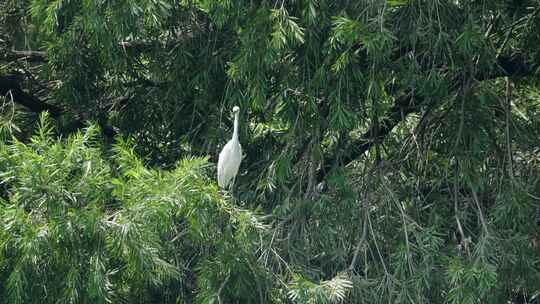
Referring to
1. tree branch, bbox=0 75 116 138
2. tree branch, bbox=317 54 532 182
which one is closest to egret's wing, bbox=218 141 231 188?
tree branch, bbox=317 54 532 182

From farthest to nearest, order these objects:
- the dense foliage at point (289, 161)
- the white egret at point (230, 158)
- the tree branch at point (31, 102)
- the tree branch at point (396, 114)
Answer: the tree branch at point (31, 102) < the tree branch at point (396, 114) < the white egret at point (230, 158) < the dense foliage at point (289, 161)

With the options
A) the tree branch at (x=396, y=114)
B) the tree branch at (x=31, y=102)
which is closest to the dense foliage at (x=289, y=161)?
the tree branch at (x=396, y=114)

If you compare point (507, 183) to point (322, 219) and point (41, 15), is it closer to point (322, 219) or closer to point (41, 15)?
point (322, 219)

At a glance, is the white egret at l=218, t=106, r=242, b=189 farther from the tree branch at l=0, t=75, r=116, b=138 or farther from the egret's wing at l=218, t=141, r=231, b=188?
the tree branch at l=0, t=75, r=116, b=138

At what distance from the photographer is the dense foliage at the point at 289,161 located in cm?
588

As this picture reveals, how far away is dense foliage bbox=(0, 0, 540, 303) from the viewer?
5.88 metres

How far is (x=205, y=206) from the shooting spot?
231 inches

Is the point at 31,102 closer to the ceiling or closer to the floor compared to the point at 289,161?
closer to the floor

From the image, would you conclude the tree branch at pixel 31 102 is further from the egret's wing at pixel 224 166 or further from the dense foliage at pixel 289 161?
the egret's wing at pixel 224 166

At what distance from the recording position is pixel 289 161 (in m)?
6.56

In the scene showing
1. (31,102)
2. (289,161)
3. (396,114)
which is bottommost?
(31,102)

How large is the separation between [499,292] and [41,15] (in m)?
3.09

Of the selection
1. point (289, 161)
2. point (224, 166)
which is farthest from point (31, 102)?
point (289, 161)

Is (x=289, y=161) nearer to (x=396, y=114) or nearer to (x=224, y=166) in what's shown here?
(x=224, y=166)
